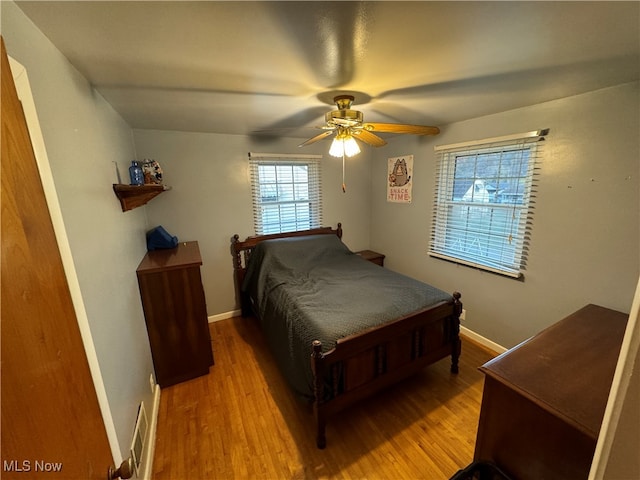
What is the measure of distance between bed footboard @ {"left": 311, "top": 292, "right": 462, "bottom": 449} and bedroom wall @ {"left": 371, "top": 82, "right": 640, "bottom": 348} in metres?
0.66

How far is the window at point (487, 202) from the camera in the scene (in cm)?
217

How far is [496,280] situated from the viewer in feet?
8.00

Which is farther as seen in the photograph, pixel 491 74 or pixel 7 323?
pixel 491 74

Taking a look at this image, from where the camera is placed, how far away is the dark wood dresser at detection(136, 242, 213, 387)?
6.64ft

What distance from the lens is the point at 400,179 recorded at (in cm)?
329

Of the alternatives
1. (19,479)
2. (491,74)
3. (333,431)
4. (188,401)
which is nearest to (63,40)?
(19,479)

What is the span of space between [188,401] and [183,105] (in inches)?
86.7

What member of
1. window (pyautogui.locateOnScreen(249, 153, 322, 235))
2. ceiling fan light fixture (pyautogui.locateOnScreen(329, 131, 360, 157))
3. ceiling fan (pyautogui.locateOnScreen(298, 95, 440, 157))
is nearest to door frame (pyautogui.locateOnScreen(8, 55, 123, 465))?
ceiling fan (pyautogui.locateOnScreen(298, 95, 440, 157))

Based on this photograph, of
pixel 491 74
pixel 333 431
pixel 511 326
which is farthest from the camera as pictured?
pixel 511 326

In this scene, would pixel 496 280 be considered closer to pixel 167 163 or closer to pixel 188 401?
pixel 188 401

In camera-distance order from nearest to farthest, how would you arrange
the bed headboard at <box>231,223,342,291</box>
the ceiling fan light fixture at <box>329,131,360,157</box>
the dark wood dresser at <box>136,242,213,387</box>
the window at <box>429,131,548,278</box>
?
the ceiling fan light fixture at <box>329,131,360,157</box> < the dark wood dresser at <box>136,242,213,387</box> < the window at <box>429,131,548,278</box> < the bed headboard at <box>231,223,342,291</box>

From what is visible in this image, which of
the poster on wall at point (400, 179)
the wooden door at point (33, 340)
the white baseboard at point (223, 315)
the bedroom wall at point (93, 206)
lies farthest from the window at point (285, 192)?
the wooden door at point (33, 340)

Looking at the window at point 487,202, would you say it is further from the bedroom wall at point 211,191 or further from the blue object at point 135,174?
the blue object at point 135,174

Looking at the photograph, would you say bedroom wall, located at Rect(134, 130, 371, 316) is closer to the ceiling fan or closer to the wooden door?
the ceiling fan
